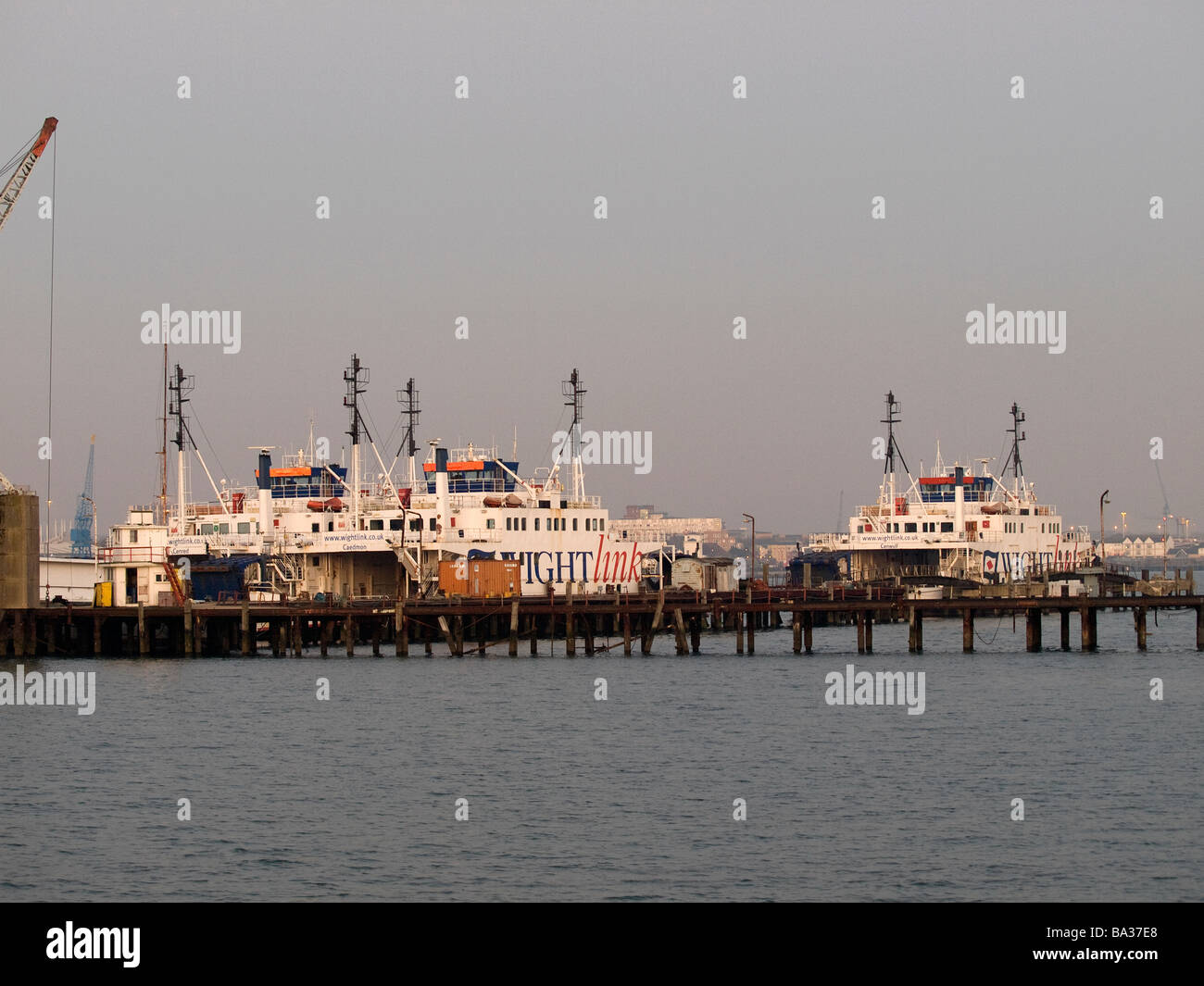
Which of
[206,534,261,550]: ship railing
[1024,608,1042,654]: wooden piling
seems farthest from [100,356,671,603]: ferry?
[1024,608,1042,654]: wooden piling

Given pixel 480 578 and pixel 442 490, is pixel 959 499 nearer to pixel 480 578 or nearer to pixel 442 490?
pixel 442 490

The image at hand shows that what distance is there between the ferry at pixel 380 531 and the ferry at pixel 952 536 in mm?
29701

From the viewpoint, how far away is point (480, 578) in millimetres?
83688

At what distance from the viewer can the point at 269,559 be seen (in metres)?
87.6

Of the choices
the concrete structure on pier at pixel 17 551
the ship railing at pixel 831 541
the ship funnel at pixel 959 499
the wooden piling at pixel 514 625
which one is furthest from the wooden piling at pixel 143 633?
the ship funnel at pixel 959 499

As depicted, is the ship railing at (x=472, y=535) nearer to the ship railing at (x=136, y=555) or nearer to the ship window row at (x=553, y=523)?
the ship window row at (x=553, y=523)

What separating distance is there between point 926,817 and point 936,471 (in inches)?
3679

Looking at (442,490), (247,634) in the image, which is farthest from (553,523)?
(247,634)

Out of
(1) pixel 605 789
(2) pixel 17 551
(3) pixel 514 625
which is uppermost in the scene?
(2) pixel 17 551

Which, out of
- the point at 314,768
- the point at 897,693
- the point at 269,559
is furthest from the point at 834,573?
the point at 314,768

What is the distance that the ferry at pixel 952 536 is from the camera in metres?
119

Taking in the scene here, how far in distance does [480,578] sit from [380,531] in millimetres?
6229

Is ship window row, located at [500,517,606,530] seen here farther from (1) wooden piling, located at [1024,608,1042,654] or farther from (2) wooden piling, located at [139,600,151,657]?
(1) wooden piling, located at [1024,608,1042,654]

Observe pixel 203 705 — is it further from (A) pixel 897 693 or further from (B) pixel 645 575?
(B) pixel 645 575
